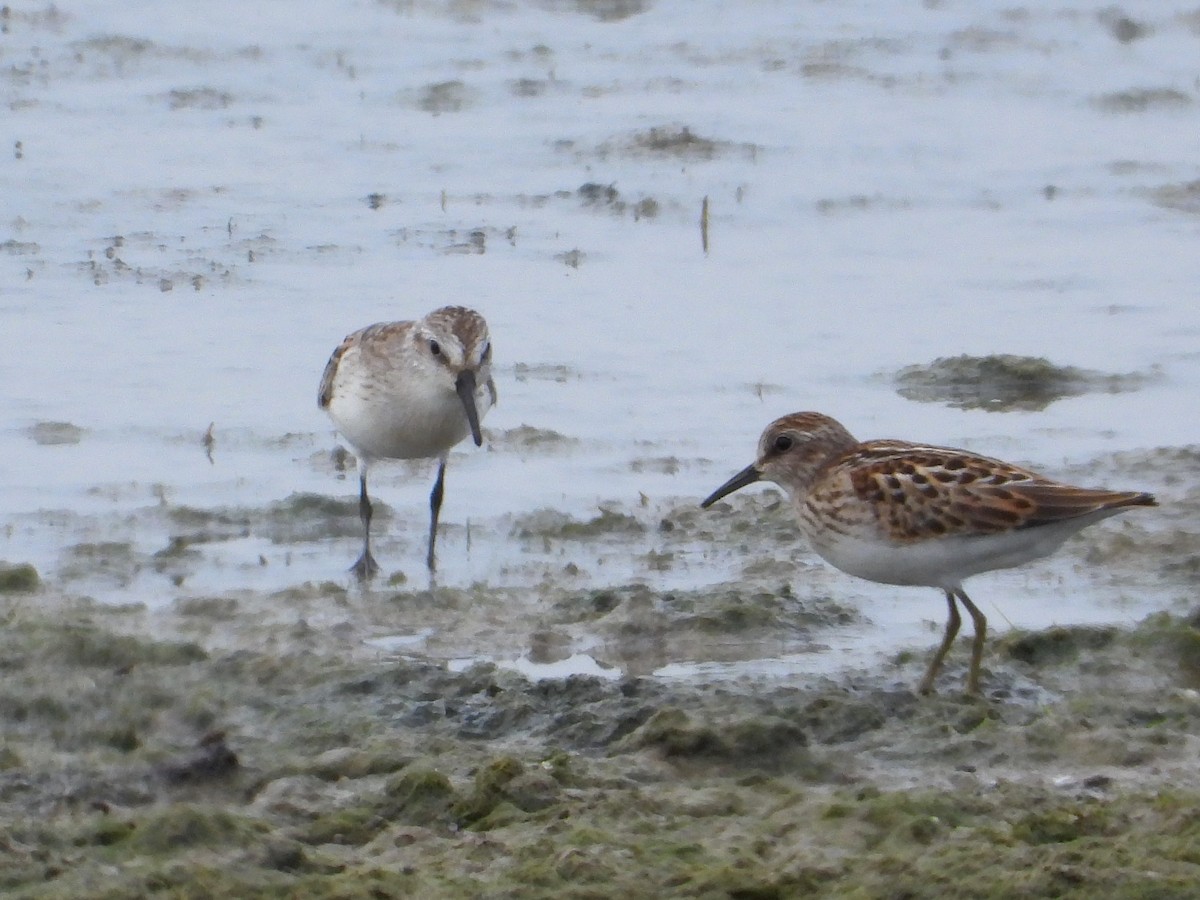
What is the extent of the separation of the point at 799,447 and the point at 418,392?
7.35 ft

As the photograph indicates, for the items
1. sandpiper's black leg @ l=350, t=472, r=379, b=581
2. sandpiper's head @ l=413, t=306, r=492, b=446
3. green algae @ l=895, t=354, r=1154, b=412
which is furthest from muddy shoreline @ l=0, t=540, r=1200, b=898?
green algae @ l=895, t=354, r=1154, b=412

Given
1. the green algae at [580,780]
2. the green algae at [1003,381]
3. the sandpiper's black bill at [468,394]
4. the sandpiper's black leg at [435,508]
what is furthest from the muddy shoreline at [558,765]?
the green algae at [1003,381]

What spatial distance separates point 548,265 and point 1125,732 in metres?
7.25

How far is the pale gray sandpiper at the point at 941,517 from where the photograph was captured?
23.2 feet

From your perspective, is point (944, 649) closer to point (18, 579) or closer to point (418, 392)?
point (418, 392)

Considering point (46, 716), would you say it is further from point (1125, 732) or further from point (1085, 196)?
point (1085, 196)

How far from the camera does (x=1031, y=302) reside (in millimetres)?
12852

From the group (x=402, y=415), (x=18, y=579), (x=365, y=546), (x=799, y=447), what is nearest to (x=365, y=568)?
(x=365, y=546)

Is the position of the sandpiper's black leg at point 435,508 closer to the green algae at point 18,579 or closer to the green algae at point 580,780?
the green algae at point 580,780

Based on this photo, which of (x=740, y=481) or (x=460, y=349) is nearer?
(x=740, y=481)

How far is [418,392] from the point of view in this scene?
9508mm

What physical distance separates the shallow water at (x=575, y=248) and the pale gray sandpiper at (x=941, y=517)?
539 millimetres

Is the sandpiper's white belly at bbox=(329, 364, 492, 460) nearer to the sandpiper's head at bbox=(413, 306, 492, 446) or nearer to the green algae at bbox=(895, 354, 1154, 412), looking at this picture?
the sandpiper's head at bbox=(413, 306, 492, 446)

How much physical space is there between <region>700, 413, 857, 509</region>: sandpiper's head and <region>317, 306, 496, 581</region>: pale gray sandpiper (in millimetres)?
1774
